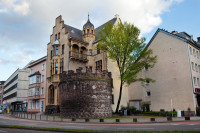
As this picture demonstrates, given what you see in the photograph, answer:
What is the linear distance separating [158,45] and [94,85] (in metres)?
15.1

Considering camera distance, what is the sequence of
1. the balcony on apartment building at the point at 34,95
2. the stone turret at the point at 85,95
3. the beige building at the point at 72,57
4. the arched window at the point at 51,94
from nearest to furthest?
the stone turret at the point at 85,95 < the beige building at the point at 72,57 < the arched window at the point at 51,94 < the balcony on apartment building at the point at 34,95

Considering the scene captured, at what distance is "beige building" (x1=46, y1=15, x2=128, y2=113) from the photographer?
37.6 metres

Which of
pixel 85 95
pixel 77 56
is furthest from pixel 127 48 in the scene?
pixel 77 56

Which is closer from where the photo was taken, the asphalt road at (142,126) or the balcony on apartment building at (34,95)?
the asphalt road at (142,126)

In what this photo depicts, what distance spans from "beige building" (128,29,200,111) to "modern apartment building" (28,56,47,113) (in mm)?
21710

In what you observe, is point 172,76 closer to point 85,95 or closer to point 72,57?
point 85,95

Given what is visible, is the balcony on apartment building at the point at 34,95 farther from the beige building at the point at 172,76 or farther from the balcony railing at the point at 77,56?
the beige building at the point at 172,76

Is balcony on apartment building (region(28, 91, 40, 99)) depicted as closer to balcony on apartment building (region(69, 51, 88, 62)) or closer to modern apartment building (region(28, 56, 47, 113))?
modern apartment building (region(28, 56, 47, 113))

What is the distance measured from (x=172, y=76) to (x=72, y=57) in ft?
60.4

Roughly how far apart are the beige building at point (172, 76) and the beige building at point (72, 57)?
18.6 ft

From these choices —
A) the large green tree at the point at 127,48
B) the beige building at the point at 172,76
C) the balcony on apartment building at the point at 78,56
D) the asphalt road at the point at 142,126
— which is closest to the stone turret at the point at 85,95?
the large green tree at the point at 127,48

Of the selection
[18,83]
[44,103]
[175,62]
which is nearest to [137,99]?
[175,62]

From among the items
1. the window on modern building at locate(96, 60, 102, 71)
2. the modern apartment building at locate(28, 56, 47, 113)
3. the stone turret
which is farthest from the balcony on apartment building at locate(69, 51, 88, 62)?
the modern apartment building at locate(28, 56, 47, 113)

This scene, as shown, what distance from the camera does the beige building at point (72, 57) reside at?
37.6 metres
